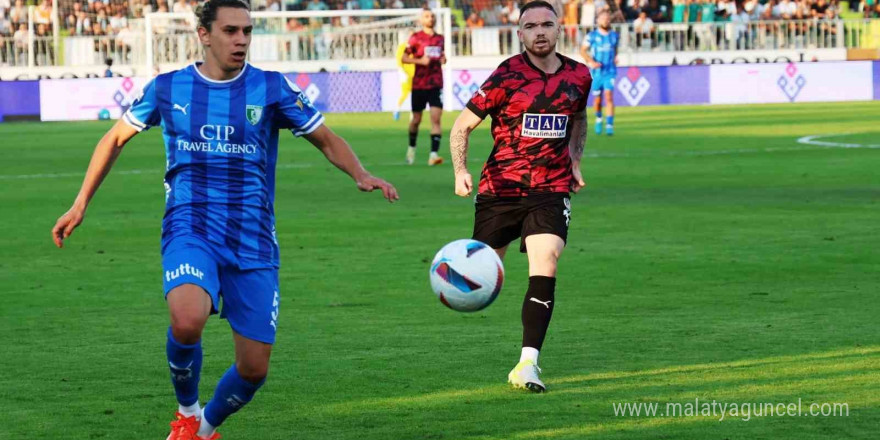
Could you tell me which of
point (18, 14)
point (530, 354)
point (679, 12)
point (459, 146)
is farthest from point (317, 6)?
point (530, 354)

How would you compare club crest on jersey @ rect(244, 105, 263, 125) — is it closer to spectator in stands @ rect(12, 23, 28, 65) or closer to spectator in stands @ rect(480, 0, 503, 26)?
spectator in stands @ rect(12, 23, 28, 65)

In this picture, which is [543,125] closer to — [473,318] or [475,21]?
[473,318]

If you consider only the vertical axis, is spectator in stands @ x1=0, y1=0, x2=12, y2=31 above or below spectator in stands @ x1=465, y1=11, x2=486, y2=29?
above

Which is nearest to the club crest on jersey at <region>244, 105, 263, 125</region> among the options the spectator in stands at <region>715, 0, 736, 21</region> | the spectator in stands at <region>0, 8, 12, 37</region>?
the spectator in stands at <region>0, 8, 12, 37</region>

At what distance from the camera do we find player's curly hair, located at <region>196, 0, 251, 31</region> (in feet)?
20.3

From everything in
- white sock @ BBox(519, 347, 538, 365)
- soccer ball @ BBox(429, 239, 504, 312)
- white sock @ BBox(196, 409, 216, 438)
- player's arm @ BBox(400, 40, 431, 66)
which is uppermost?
player's arm @ BBox(400, 40, 431, 66)

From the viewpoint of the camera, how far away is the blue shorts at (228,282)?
590 cm

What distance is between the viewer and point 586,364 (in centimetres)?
779

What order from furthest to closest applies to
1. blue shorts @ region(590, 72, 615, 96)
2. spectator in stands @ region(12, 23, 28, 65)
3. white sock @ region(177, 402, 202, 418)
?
spectator in stands @ region(12, 23, 28, 65)
blue shorts @ region(590, 72, 615, 96)
white sock @ region(177, 402, 202, 418)

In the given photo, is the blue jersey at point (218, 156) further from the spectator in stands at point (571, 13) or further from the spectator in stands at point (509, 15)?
the spectator in stands at point (509, 15)

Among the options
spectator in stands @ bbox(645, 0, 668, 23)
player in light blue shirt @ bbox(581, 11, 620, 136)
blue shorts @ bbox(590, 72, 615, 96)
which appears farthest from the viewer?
spectator in stands @ bbox(645, 0, 668, 23)

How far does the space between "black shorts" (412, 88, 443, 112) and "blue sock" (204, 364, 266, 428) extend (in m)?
15.9

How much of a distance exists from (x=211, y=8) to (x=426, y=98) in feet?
52.0

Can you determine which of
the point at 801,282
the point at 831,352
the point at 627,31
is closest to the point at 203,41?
Answer: the point at 831,352
